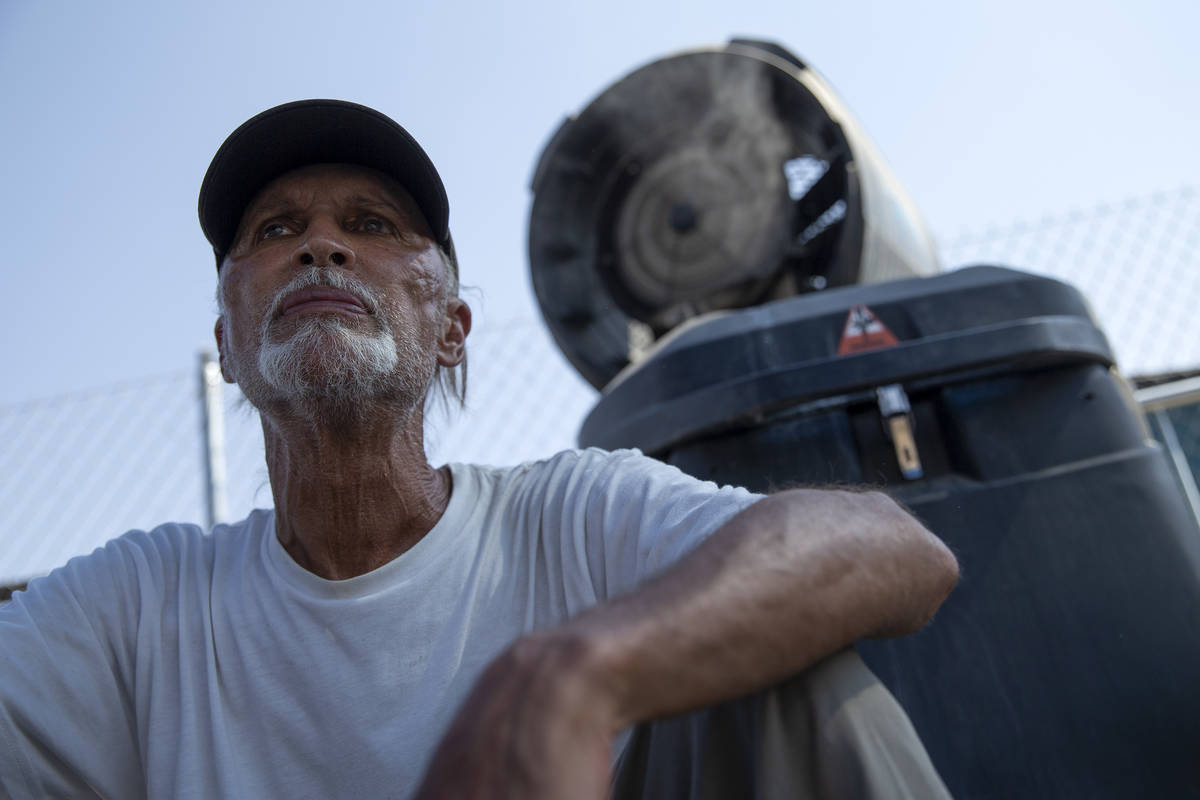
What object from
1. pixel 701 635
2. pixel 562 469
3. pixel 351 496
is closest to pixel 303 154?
pixel 351 496

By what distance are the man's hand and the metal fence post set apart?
3.01 m

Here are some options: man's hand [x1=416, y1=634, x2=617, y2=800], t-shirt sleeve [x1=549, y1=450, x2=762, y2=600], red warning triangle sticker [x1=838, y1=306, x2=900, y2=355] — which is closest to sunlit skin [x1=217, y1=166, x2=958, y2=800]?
man's hand [x1=416, y1=634, x2=617, y2=800]

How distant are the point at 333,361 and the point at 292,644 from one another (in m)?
0.44

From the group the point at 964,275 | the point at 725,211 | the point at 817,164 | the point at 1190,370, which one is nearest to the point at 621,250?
the point at 725,211

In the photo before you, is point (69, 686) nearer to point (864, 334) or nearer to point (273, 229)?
point (273, 229)

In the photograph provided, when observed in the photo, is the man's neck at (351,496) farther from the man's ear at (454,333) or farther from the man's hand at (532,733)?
the man's hand at (532,733)

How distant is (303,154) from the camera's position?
1630 mm

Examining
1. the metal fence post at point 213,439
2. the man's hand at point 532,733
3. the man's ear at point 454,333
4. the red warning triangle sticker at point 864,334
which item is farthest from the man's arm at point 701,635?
the metal fence post at point 213,439

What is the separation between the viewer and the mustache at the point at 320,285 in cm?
145

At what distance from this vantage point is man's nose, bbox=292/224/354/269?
1479 mm

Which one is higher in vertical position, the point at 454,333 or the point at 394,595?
the point at 454,333

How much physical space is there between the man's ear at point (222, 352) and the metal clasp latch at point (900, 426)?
1.20m

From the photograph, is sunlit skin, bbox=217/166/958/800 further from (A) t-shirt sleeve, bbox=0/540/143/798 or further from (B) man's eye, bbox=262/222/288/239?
(A) t-shirt sleeve, bbox=0/540/143/798

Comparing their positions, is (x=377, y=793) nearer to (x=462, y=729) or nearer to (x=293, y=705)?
(x=293, y=705)
